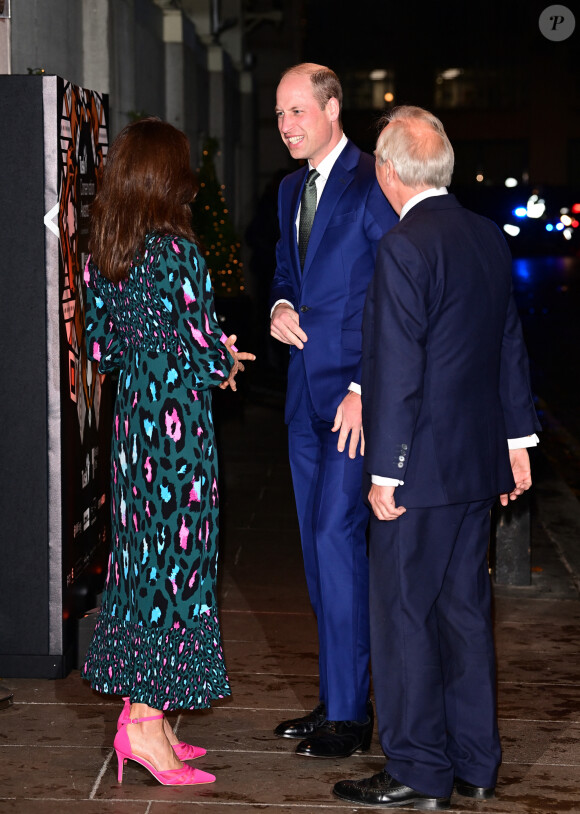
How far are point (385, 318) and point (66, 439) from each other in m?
1.73

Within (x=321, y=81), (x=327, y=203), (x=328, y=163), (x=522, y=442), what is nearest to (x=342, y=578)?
(x=522, y=442)

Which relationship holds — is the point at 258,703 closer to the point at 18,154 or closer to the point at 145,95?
the point at 18,154

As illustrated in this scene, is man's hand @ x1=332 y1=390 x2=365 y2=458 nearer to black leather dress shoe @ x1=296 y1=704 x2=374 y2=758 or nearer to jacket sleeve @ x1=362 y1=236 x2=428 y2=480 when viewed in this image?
jacket sleeve @ x1=362 y1=236 x2=428 y2=480

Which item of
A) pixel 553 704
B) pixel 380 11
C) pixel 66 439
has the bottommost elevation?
pixel 553 704

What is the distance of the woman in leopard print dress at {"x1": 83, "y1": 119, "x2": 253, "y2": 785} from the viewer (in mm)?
3482

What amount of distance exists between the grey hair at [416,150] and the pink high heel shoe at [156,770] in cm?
177

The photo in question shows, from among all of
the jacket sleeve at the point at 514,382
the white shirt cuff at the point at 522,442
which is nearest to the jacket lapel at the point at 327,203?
the jacket sleeve at the point at 514,382

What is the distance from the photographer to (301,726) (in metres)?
4.03

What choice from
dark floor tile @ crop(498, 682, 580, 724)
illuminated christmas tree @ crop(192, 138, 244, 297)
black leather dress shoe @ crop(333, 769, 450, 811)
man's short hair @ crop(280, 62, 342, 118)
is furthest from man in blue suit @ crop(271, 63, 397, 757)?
illuminated christmas tree @ crop(192, 138, 244, 297)

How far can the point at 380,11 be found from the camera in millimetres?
56031

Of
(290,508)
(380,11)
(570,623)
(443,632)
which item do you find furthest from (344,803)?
(380,11)

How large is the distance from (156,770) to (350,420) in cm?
122

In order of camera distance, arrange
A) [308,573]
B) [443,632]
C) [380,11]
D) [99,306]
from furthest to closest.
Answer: [380,11], [308,573], [99,306], [443,632]

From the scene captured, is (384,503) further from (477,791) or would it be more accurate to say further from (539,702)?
(539,702)
